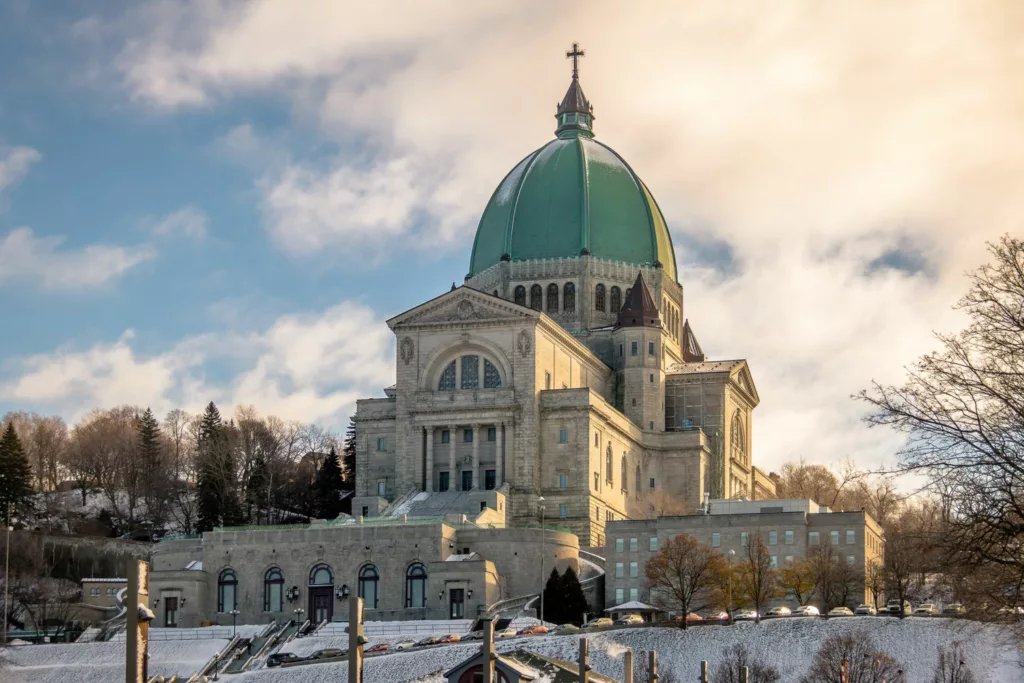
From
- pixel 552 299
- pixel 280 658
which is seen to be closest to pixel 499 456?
pixel 552 299

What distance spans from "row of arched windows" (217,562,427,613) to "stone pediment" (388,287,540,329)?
23.4m

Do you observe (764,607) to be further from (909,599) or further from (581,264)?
(581,264)

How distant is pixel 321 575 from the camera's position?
106m

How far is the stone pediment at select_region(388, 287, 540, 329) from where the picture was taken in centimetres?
12219

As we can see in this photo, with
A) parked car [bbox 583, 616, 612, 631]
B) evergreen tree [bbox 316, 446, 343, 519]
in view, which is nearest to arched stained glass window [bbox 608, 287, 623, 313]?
evergreen tree [bbox 316, 446, 343, 519]

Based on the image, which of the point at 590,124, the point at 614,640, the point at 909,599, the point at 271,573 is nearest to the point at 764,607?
the point at 909,599

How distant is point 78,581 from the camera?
127688 mm

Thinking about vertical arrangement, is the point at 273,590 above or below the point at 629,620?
above

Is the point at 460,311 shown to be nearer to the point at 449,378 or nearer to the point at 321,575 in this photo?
the point at 449,378

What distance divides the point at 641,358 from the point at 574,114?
25.5 metres

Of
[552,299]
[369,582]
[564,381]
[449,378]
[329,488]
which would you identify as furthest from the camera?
[329,488]

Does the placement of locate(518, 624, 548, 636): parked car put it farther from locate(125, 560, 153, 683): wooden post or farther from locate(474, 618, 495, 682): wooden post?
locate(125, 560, 153, 683): wooden post

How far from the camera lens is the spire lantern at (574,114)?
150750mm

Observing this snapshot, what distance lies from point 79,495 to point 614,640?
73.7 meters
